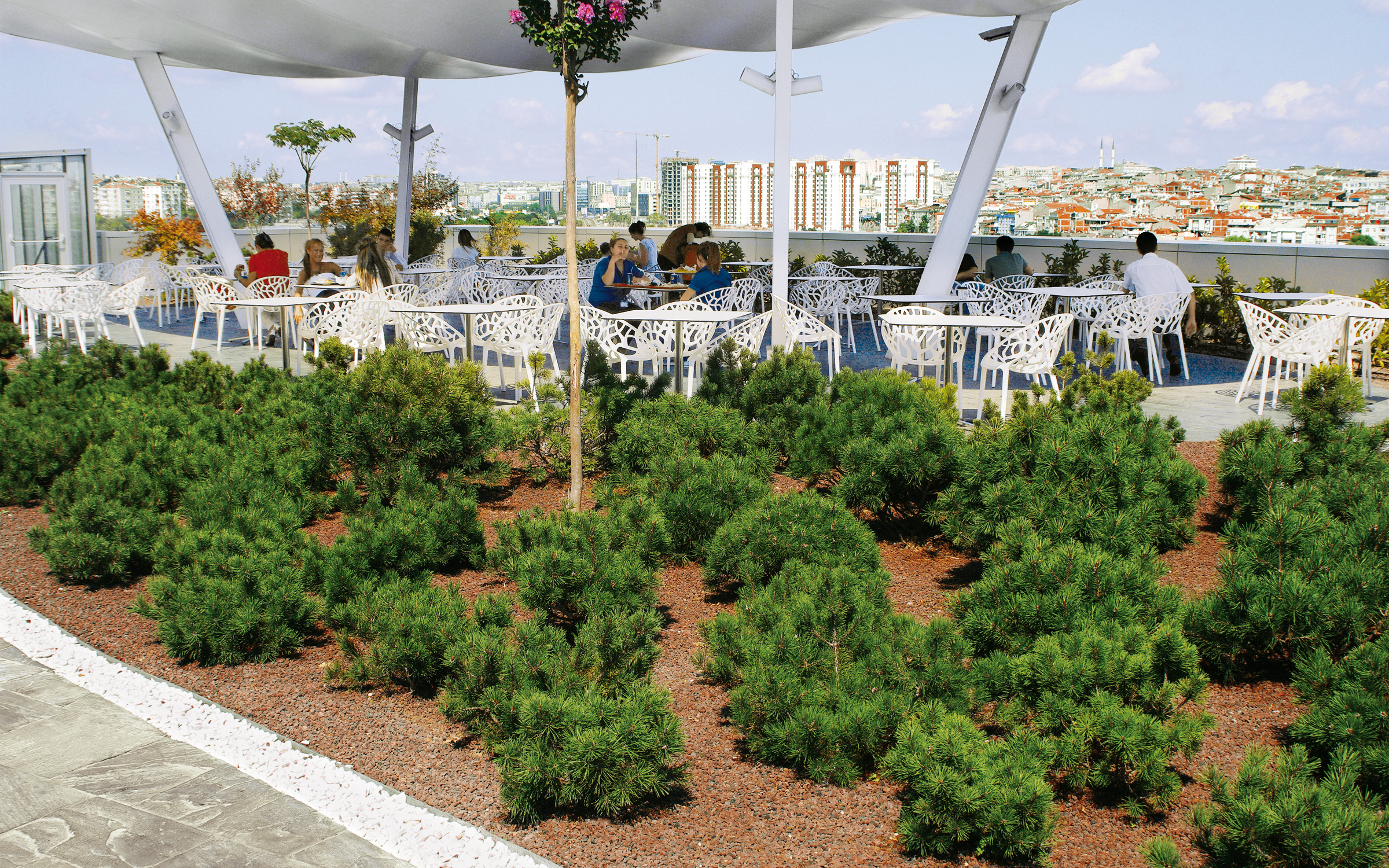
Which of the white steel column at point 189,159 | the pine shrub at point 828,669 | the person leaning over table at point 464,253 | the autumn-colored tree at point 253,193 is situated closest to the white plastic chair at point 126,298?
the white steel column at point 189,159

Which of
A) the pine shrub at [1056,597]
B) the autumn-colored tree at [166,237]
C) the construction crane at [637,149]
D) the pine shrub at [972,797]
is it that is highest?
the construction crane at [637,149]

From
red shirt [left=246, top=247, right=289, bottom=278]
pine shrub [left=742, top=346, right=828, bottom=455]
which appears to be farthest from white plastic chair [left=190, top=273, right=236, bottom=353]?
pine shrub [left=742, top=346, right=828, bottom=455]

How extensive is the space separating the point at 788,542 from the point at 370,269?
6399 millimetres

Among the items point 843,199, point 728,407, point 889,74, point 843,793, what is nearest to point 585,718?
point 843,793

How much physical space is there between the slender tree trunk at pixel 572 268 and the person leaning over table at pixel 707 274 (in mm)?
4021

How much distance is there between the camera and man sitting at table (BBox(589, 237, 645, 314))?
9.23 metres

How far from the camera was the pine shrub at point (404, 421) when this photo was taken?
15.8 feet

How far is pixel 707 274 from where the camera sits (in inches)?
344

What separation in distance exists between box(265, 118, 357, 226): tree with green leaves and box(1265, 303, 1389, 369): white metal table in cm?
1812

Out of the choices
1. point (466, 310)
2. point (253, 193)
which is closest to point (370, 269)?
point (466, 310)

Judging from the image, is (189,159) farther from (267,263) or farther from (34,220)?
(34,220)

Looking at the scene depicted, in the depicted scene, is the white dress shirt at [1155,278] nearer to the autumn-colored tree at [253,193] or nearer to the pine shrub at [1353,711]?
the pine shrub at [1353,711]

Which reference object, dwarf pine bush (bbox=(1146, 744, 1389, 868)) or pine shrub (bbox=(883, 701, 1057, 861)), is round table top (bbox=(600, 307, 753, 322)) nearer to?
pine shrub (bbox=(883, 701, 1057, 861))

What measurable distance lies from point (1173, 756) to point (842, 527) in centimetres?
140
